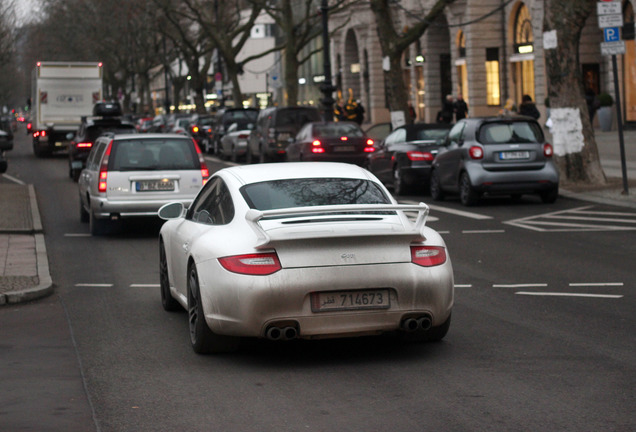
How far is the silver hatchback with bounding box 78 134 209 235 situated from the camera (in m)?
16.8

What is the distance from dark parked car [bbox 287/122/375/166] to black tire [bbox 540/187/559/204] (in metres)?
8.47

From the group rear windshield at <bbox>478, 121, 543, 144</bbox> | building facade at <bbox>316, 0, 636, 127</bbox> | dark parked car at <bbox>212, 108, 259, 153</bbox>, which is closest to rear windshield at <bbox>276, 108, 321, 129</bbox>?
building facade at <bbox>316, 0, 636, 127</bbox>

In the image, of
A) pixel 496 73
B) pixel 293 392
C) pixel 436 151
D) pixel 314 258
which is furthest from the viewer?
pixel 496 73

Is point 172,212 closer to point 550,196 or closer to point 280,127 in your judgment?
point 550,196

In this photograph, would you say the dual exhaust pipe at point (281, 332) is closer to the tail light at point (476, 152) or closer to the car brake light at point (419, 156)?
the tail light at point (476, 152)

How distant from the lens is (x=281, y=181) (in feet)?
27.8

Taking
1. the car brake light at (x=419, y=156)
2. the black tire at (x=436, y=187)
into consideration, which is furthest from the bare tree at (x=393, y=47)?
the black tire at (x=436, y=187)

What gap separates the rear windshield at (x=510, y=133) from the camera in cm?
1998

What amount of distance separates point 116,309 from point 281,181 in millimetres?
2697

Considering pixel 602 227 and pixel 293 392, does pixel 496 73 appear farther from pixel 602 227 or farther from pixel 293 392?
pixel 293 392

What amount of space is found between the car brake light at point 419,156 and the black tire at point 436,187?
1.07 m

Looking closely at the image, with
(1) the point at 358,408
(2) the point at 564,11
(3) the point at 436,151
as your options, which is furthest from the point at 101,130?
(1) the point at 358,408

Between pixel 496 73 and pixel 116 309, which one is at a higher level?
pixel 496 73

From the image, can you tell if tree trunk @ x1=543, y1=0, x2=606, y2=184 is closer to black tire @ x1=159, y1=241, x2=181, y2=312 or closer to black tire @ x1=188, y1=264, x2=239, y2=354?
black tire @ x1=159, y1=241, x2=181, y2=312
